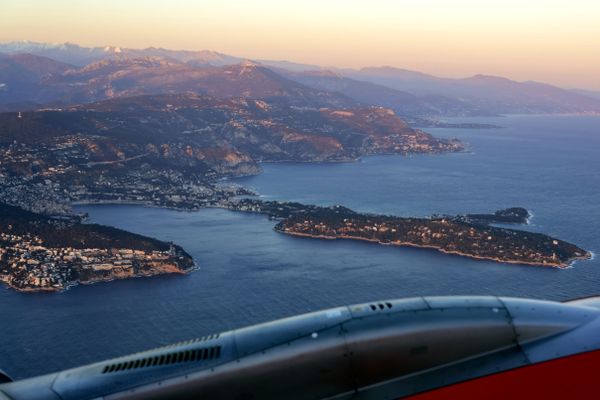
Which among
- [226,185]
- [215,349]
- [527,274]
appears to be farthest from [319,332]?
[226,185]

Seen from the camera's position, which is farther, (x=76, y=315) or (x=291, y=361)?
(x=76, y=315)

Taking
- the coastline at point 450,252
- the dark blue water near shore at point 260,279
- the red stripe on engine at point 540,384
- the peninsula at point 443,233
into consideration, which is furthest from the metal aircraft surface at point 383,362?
the peninsula at point 443,233

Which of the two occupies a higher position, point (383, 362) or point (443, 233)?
point (383, 362)

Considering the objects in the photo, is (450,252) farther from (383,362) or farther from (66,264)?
(383,362)

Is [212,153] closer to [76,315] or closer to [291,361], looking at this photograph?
[76,315]

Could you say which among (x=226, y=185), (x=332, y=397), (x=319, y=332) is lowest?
(x=226, y=185)

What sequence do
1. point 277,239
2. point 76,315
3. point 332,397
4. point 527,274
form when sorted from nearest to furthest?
point 332,397
point 76,315
point 527,274
point 277,239

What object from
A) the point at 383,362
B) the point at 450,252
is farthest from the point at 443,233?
the point at 383,362
